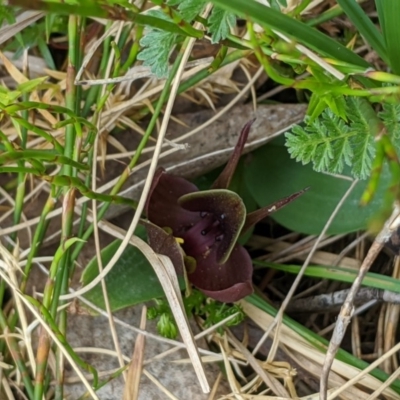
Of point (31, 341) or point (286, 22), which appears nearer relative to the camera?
point (286, 22)

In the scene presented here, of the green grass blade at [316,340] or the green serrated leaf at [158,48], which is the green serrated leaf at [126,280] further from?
the green serrated leaf at [158,48]

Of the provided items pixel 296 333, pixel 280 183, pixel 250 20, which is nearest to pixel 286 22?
pixel 250 20

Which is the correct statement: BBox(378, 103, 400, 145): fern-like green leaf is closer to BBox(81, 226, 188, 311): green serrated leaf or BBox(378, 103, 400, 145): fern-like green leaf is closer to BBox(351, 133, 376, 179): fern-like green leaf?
BBox(351, 133, 376, 179): fern-like green leaf

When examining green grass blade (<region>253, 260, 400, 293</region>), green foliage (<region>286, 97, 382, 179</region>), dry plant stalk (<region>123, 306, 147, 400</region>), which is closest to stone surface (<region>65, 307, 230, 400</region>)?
→ dry plant stalk (<region>123, 306, 147, 400</region>)

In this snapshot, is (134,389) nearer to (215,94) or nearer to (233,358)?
(233,358)

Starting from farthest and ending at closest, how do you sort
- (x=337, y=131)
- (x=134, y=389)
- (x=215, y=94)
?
(x=215, y=94)
(x=134, y=389)
(x=337, y=131)

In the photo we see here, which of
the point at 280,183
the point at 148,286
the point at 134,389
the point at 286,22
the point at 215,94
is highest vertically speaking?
the point at 286,22
